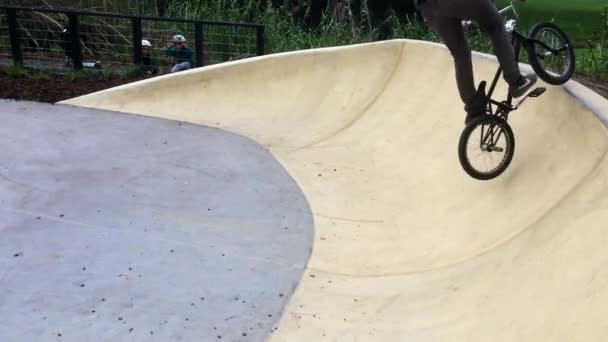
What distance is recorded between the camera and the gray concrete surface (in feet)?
12.0

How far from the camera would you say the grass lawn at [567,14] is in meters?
26.3

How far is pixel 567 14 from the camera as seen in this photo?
108ft

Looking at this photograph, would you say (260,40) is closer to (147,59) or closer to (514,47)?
(147,59)

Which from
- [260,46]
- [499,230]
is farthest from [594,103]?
A: [260,46]

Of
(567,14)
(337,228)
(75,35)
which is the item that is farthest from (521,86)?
(567,14)

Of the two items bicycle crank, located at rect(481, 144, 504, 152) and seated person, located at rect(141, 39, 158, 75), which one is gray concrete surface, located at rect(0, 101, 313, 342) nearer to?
bicycle crank, located at rect(481, 144, 504, 152)

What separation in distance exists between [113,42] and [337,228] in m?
9.83

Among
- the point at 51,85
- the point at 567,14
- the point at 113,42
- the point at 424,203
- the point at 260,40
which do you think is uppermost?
the point at 567,14

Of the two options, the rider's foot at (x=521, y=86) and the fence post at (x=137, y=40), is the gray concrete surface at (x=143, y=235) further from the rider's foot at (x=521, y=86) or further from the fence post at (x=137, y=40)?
the fence post at (x=137, y=40)

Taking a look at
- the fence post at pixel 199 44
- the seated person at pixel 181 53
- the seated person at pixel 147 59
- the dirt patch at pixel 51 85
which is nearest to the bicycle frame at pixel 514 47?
the dirt patch at pixel 51 85

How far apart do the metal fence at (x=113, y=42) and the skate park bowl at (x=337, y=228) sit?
128 inches

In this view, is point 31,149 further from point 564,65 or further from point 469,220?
point 564,65

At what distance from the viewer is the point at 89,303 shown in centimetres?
379

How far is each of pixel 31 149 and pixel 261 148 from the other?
8.37 ft
